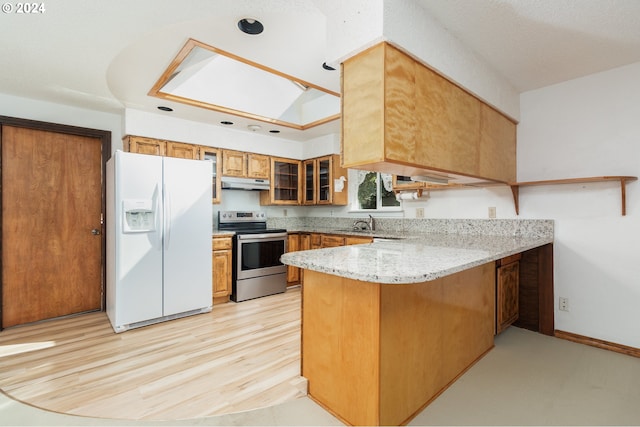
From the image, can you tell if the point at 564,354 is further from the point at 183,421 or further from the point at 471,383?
the point at 183,421

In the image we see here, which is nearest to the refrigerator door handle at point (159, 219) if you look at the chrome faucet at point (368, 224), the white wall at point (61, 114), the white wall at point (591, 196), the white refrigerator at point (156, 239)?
the white refrigerator at point (156, 239)

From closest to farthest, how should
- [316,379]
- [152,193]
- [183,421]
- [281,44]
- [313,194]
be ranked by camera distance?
1. [183,421]
2. [316,379]
3. [281,44]
4. [152,193]
5. [313,194]

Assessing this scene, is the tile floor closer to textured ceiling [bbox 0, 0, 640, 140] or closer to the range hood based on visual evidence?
textured ceiling [bbox 0, 0, 640, 140]

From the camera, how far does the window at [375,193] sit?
424 cm

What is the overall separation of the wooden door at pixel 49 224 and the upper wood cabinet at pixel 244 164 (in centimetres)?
143

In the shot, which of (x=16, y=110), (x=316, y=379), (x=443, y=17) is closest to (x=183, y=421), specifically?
(x=316, y=379)

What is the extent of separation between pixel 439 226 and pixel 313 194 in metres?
2.03

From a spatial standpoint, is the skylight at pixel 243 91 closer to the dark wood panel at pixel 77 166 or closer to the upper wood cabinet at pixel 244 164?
the upper wood cabinet at pixel 244 164

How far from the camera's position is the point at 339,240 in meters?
3.98

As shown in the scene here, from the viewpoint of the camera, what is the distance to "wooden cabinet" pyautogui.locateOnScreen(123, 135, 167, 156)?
3.50 metres

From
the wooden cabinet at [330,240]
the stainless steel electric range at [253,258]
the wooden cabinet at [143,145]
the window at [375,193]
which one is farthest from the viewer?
the window at [375,193]

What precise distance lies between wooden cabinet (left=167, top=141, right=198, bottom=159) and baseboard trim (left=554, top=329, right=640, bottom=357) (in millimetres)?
4296

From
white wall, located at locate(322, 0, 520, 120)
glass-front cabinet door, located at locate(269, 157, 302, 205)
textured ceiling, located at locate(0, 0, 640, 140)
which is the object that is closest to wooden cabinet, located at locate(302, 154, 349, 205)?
glass-front cabinet door, located at locate(269, 157, 302, 205)

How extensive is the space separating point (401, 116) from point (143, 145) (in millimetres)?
3109
